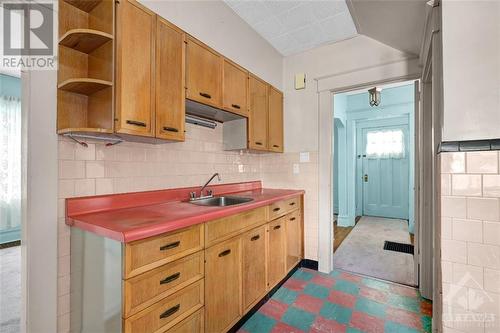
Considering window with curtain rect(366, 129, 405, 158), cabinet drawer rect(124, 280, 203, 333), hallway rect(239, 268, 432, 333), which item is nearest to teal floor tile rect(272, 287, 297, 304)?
hallway rect(239, 268, 432, 333)

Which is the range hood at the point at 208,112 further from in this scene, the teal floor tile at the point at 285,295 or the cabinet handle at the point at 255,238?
the teal floor tile at the point at 285,295

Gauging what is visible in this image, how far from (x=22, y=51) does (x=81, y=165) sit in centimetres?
67

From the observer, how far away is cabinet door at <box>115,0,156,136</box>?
1.33 m

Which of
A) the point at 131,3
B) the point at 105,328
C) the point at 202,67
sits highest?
the point at 131,3

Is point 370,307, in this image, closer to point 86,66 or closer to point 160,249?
point 160,249

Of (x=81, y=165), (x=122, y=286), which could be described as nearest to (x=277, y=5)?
(x=81, y=165)

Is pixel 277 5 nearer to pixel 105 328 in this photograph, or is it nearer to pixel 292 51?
pixel 292 51

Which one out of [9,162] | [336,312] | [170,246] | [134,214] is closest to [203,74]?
[134,214]

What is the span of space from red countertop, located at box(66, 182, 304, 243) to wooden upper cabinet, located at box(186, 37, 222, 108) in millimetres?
824

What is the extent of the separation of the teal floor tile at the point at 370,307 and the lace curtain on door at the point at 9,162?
4946 millimetres

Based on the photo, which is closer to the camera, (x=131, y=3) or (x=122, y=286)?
(x=122, y=286)

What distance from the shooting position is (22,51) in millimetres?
1261

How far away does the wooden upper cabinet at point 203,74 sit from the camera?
5.85 feet

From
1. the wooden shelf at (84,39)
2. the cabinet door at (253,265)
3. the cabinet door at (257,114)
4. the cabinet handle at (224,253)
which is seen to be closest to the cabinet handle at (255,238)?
the cabinet door at (253,265)
